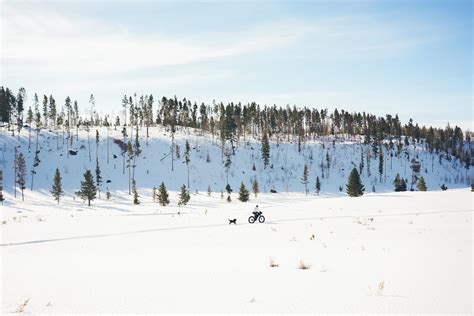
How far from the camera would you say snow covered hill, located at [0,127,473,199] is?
10512cm

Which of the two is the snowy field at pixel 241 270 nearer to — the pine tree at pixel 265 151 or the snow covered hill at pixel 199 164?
the snow covered hill at pixel 199 164

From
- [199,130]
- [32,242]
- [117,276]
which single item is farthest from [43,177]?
[117,276]

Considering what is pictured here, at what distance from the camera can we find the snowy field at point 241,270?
7055mm

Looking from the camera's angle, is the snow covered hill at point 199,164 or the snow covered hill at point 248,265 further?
the snow covered hill at point 199,164

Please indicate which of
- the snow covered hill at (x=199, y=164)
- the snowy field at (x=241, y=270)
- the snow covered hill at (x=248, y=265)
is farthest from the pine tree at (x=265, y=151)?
the snowy field at (x=241, y=270)

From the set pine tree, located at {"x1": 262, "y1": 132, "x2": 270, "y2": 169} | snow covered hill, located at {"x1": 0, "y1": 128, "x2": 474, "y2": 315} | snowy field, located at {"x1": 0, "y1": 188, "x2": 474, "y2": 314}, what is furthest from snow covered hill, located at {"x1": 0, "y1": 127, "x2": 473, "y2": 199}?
snowy field, located at {"x1": 0, "y1": 188, "x2": 474, "y2": 314}

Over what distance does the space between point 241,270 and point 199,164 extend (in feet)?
352

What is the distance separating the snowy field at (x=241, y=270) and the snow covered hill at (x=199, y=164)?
281 ft

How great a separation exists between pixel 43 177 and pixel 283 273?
11131cm

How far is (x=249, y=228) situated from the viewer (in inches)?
798

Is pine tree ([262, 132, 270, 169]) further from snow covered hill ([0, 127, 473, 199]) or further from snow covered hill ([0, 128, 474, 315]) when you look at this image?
snow covered hill ([0, 128, 474, 315])

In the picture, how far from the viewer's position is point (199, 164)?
116 metres

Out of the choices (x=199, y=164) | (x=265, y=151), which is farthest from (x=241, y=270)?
(x=265, y=151)

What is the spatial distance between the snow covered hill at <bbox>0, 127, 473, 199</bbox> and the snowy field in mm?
85555
